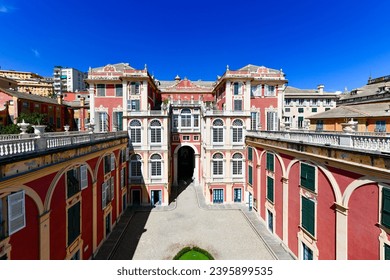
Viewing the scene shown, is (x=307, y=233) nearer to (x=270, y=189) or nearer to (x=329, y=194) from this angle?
(x=329, y=194)

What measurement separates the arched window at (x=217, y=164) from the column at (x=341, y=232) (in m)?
16.2

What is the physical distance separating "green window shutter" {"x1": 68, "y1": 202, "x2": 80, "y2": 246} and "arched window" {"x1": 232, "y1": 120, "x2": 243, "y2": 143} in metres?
20.0

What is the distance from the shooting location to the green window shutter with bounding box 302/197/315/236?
13117 mm

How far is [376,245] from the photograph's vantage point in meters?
9.00

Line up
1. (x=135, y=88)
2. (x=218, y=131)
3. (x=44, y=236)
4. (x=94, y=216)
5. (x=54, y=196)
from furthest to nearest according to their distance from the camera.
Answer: (x=135, y=88)
(x=218, y=131)
(x=94, y=216)
(x=54, y=196)
(x=44, y=236)

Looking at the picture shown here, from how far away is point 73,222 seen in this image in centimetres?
1222

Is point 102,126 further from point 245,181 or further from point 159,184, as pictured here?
point 245,181

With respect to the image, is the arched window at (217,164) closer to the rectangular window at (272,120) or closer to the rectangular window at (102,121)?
the rectangular window at (272,120)

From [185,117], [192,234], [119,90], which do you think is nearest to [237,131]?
[185,117]

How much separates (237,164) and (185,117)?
36.6ft

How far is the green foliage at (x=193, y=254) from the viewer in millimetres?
14578

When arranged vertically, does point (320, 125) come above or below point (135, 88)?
below
